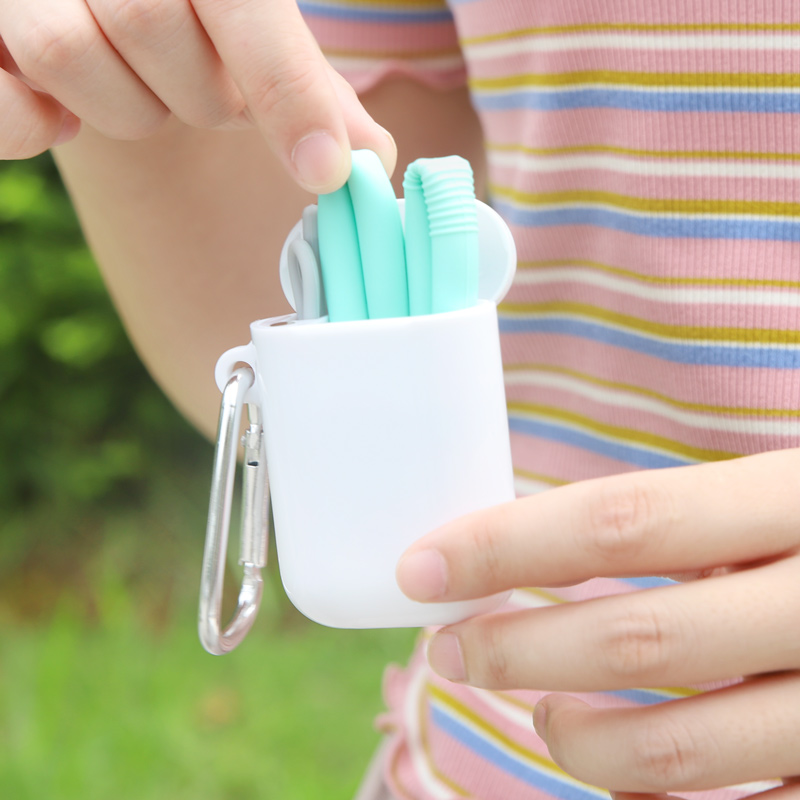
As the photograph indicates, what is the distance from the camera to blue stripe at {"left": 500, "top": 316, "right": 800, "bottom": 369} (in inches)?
19.9

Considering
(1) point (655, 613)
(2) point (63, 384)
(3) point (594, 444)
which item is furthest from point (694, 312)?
(2) point (63, 384)

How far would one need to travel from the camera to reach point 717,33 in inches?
20.0

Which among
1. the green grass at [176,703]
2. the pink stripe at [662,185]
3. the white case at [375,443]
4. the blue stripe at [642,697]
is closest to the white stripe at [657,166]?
the pink stripe at [662,185]

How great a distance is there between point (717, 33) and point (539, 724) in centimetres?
39

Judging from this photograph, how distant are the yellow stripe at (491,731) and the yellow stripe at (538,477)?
0.54 feet

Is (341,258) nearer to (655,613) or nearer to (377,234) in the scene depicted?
(377,234)

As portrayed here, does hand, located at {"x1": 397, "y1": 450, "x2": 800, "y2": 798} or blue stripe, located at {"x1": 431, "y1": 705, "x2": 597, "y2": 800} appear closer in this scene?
hand, located at {"x1": 397, "y1": 450, "x2": 800, "y2": 798}

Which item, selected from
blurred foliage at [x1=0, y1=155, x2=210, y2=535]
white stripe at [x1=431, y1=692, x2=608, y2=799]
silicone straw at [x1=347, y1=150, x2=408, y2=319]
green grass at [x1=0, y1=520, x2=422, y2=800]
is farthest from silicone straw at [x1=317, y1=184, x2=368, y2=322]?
blurred foliage at [x1=0, y1=155, x2=210, y2=535]

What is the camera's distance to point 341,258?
389mm

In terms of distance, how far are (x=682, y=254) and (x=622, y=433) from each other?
0.40 feet

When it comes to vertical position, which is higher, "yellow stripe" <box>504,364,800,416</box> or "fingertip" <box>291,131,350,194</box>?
"fingertip" <box>291,131,350,194</box>

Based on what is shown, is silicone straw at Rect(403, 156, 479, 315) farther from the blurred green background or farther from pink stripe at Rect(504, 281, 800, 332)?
the blurred green background

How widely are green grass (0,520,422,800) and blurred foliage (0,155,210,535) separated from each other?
24 cm

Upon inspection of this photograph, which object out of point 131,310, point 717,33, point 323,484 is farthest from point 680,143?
point 131,310
